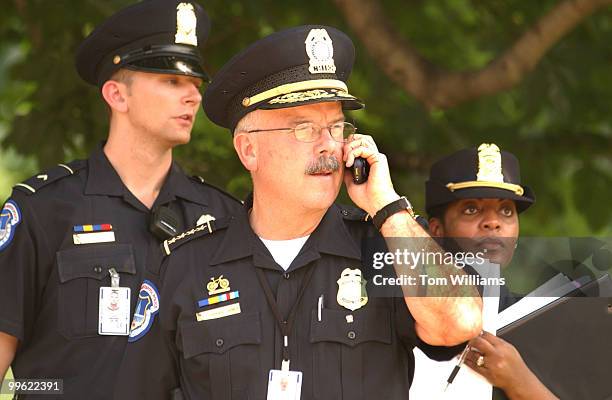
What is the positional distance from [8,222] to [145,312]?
3.17ft

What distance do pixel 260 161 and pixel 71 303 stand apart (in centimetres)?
120

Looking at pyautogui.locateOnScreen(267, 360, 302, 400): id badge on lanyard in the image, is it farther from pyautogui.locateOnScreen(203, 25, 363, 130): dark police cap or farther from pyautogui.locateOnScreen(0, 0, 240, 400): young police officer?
pyautogui.locateOnScreen(0, 0, 240, 400): young police officer

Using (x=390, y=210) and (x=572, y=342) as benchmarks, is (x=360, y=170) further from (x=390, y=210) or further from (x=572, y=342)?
(x=572, y=342)

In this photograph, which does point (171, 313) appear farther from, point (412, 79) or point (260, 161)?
point (412, 79)

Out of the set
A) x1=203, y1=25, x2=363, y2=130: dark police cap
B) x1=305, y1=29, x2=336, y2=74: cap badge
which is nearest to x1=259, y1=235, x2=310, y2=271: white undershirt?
x1=203, y1=25, x2=363, y2=130: dark police cap

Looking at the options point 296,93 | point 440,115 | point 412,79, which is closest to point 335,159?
point 296,93

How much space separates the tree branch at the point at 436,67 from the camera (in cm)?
584

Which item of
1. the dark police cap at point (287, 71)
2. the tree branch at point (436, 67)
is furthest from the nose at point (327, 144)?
the tree branch at point (436, 67)

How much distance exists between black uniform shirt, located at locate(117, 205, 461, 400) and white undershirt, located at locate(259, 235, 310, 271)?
32 mm

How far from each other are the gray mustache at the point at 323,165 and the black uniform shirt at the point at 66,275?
1.24 meters

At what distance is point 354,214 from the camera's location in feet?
12.5

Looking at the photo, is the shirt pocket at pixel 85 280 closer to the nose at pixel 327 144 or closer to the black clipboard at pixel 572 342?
the nose at pixel 327 144

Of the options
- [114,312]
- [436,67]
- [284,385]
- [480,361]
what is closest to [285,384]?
[284,385]

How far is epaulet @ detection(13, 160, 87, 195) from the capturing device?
455 cm
